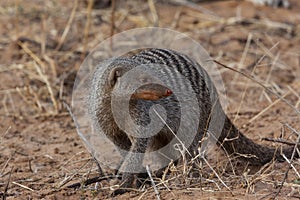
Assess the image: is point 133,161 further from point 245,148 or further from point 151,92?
point 245,148

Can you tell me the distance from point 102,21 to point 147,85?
3051 millimetres

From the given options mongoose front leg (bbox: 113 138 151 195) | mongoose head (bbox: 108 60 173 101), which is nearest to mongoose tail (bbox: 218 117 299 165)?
mongoose front leg (bbox: 113 138 151 195)

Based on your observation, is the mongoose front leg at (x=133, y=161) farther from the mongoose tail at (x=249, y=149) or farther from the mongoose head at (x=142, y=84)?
the mongoose tail at (x=249, y=149)

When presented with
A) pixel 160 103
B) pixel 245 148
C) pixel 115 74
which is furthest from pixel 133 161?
pixel 245 148

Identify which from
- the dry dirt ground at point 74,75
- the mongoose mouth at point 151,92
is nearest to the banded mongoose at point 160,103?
the mongoose mouth at point 151,92

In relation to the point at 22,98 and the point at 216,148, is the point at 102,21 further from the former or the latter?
the point at 216,148

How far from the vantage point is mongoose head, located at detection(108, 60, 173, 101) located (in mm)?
2354

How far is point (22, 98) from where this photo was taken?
397 centimetres

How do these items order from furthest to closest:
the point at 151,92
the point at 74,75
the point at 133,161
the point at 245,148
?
the point at 74,75, the point at 245,148, the point at 133,161, the point at 151,92

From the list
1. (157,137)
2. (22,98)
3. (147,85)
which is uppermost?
(147,85)

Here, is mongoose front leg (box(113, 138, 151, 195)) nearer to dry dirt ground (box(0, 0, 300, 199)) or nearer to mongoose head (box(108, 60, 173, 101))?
dry dirt ground (box(0, 0, 300, 199))

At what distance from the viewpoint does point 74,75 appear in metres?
4.29

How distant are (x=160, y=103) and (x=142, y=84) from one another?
293 mm

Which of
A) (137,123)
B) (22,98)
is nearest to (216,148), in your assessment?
(137,123)
